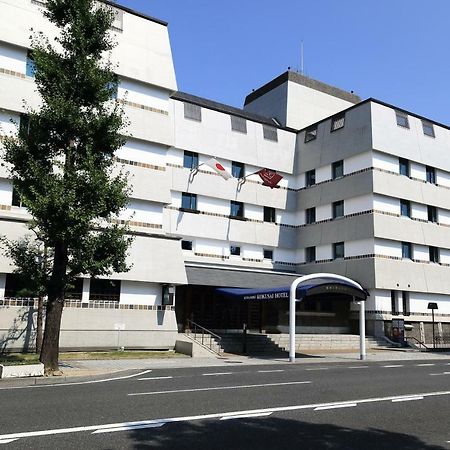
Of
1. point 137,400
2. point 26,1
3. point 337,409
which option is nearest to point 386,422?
point 337,409

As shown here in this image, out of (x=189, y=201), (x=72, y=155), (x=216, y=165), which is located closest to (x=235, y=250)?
(x=189, y=201)

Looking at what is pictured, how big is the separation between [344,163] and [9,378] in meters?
28.1

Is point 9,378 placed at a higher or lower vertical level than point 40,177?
lower

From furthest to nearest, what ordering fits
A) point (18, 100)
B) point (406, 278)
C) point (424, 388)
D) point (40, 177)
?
point (406, 278)
point (18, 100)
point (40, 177)
point (424, 388)

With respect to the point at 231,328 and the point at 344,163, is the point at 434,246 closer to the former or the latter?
the point at 344,163

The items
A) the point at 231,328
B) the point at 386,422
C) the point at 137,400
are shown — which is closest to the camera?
→ the point at 386,422

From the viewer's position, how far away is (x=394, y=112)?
37.0 m

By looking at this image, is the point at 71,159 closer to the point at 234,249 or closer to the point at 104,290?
the point at 104,290

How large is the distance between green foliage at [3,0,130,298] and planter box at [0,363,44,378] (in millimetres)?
2721

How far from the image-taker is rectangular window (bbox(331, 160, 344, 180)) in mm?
37188

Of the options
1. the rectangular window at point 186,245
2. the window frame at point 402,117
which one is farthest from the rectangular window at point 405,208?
the rectangular window at point 186,245

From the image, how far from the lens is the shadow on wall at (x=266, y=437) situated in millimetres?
6941

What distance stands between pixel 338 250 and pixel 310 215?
387 centimetres

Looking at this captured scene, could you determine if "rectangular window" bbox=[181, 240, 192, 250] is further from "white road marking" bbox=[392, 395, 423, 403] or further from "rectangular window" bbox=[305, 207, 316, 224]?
"white road marking" bbox=[392, 395, 423, 403]
